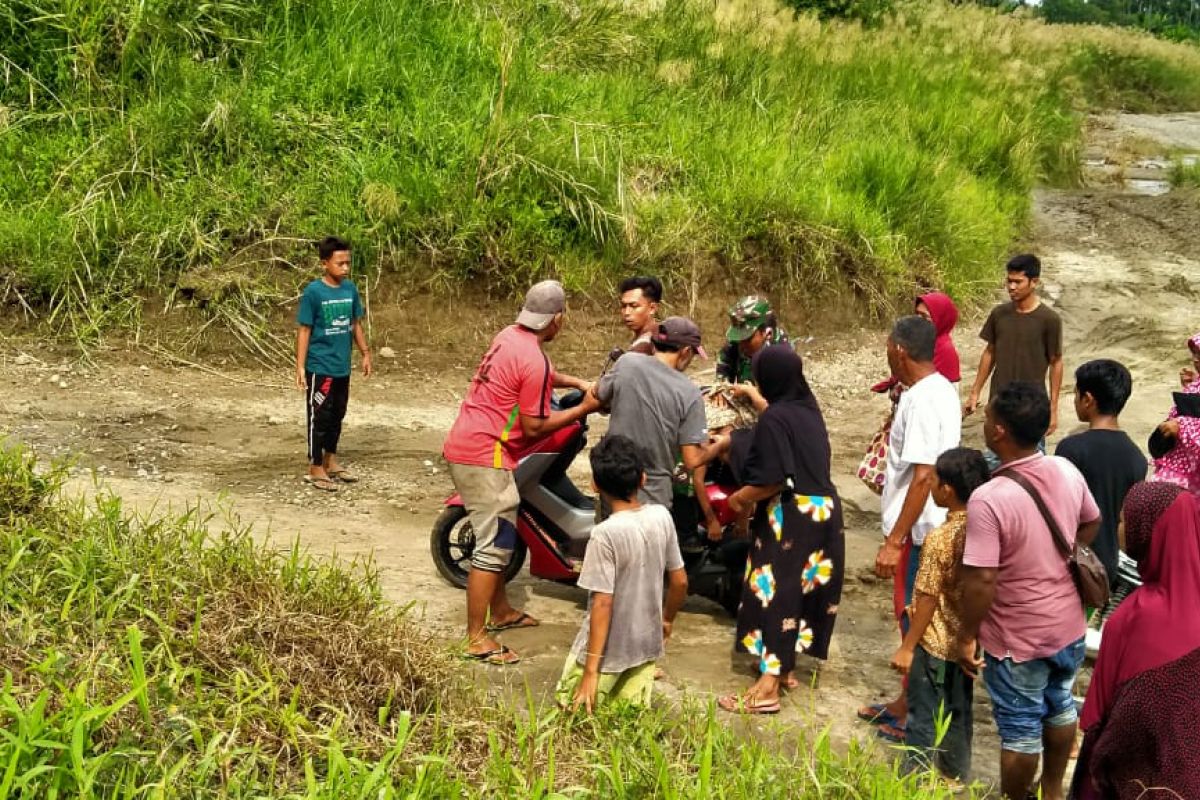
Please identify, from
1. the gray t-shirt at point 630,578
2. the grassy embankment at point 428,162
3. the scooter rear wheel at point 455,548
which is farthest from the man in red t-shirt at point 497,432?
the grassy embankment at point 428,162

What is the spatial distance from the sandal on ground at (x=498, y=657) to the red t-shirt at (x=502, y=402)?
79 centimetres

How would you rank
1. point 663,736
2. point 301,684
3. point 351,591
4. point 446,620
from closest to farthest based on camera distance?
point 301,684
point 663,736
point 351,591
point 446,620

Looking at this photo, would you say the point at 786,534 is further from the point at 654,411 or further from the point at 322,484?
the point at 322,484

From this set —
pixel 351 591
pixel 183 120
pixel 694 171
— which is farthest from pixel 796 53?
pixel 351 591

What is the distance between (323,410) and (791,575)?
352 centimetres

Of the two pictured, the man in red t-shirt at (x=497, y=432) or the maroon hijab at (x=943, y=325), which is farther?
the maroon hijab at (x=943, y=325)

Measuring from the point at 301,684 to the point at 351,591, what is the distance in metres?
0.63

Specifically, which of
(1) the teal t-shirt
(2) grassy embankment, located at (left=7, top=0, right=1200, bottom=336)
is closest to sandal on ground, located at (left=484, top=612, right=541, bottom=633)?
(1) the teal t-shirt

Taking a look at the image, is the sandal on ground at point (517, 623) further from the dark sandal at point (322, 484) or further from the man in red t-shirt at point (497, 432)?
the dark sandal at point (322, 484)

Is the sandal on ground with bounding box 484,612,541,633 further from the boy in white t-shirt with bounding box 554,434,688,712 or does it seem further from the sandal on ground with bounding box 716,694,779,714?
the boy in white t-shirt with bounding box 554,434,688,712

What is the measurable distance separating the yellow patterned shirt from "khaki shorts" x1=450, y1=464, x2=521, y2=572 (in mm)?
1808

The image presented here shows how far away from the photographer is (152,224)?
9.99 m

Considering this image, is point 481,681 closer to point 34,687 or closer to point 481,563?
point 481,563

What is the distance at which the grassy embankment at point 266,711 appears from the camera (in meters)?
3.45
